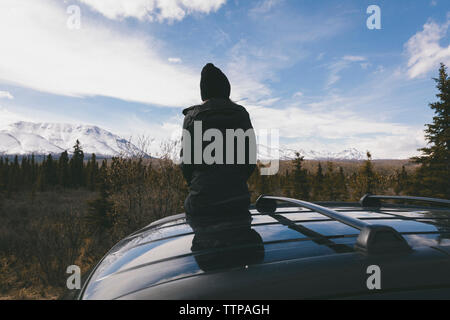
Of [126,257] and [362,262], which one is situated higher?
[362,262]

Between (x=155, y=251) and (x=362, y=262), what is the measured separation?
95 cm

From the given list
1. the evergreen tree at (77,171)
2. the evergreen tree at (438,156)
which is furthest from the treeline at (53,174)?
the evergreen tree at (438,156)

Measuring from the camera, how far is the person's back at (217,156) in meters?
2.79

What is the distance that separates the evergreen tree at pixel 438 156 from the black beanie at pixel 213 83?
2203 centimetres

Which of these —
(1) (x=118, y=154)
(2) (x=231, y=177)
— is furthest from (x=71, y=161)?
(2) (x=231, y=177)

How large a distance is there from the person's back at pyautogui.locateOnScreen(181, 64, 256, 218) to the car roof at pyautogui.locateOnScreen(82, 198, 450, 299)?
1.13 m

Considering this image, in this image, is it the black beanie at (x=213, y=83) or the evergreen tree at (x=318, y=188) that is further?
the evergreen tree at (x=318, y=188)

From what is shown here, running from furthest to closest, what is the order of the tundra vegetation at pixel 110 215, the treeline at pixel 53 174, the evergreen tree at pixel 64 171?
the evergreen tree at pixel 64 171 → the treeline at pixel 53 174 → the tundra vegetation at pixel 110 215

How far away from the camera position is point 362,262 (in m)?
0.92

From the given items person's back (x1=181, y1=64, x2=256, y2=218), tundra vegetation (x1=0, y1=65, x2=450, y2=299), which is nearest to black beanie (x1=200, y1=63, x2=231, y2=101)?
person's back (x1=181, y1=64, x2=256, y2=218)

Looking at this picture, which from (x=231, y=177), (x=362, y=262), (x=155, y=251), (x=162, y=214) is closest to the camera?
(x=362, y=262)

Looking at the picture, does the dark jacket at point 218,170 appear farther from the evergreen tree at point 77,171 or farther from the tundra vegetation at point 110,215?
the evergreen tree at point 77,171
